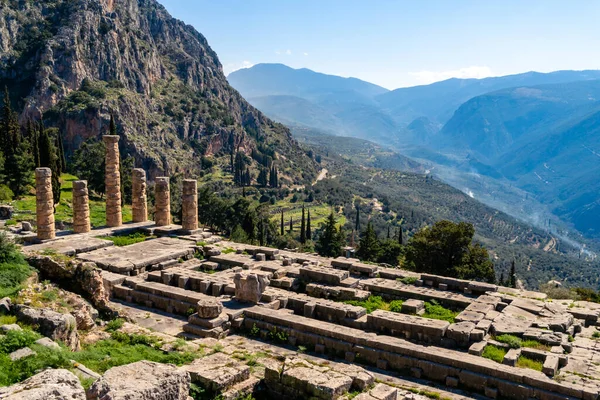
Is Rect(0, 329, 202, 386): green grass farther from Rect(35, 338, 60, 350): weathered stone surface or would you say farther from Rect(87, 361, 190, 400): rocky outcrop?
Rect(87, 361, 190, 400): rocky outcrop

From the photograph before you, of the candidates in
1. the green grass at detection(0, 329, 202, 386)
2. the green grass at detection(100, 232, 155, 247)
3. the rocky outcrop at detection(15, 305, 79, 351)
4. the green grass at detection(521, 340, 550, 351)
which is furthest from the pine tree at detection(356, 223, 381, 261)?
the rocky outcrop at detection(15, 305, 79, 351)

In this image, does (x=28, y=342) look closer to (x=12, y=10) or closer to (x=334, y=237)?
(x=334, y=237)

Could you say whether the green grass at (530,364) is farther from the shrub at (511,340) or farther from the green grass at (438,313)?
the green grass at (438,313)

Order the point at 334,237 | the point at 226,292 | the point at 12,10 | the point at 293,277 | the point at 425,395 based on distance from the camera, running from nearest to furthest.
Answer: the point at 425,395, the point at 226,292, the point at 293,277, the point at 334,237, the point at 12,10

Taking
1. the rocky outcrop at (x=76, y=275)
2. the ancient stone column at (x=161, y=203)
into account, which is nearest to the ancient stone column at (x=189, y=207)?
the ancient stone column at (x=161, y=203)

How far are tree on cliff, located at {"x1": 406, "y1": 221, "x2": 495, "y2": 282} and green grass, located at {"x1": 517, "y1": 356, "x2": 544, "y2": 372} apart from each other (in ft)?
67.5

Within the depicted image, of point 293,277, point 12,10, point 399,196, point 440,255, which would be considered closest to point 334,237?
point 440,255

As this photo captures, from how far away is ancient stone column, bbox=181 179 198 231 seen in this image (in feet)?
108

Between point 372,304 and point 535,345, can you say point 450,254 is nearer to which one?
point 372,304

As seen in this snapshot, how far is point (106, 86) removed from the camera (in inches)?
4929

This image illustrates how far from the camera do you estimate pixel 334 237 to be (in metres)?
62.5

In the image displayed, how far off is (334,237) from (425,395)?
47.8 metres

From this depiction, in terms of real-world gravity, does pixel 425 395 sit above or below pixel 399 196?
above

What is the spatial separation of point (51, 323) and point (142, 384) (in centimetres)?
549
